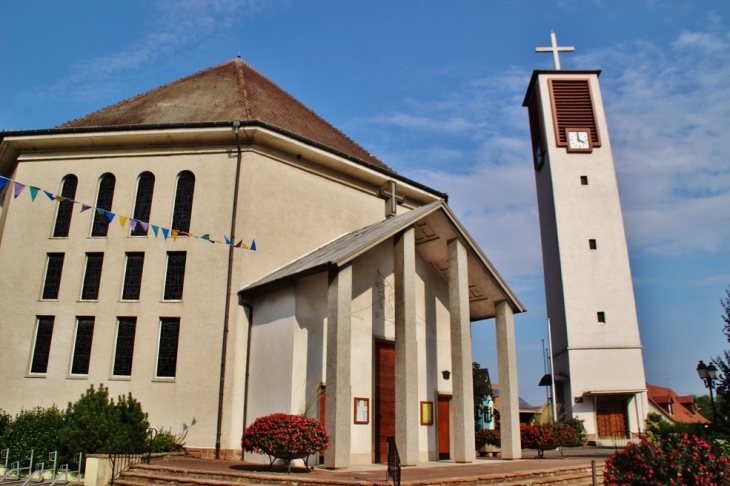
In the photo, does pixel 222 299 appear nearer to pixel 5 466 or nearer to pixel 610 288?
pixel 5 466

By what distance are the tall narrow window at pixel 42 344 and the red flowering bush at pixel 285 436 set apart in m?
8.21

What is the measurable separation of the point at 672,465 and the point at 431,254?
34.3 feet

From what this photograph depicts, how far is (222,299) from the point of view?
1609 centimetres

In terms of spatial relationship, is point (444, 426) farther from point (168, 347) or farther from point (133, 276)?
point (133, 276)

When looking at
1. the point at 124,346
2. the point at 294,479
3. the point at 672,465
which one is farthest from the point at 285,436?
the point at 124,346

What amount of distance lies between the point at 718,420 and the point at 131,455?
43.3 ft

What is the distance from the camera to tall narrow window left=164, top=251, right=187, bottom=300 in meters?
16.7

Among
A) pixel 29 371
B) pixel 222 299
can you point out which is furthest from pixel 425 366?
pixel 29 371

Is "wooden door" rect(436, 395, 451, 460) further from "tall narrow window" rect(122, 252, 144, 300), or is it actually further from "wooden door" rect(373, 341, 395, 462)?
"tall narrow window" rect(122, 252, 144, 300)

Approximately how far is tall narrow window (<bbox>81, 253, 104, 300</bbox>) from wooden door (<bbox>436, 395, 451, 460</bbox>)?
10.6m

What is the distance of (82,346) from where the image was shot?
1664cm

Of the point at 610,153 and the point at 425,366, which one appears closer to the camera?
the point at 425,366

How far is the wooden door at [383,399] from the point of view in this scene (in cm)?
1541

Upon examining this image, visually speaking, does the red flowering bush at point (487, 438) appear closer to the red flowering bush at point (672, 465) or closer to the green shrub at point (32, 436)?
the red flowering bush at point (672, 465)
